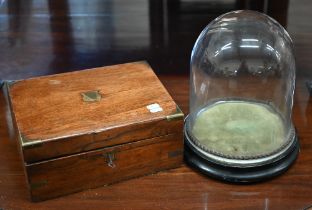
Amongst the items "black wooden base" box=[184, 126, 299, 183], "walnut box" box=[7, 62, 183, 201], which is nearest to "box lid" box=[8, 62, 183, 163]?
"walnut box" box=[7, 62, 183, 201]

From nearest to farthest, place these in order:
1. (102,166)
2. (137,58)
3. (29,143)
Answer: (29,143)
(102,166)
(137,58)

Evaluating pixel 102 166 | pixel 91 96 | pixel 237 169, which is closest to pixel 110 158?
pixel 102 166

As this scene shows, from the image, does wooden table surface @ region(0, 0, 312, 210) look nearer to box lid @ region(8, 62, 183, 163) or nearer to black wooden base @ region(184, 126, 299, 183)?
black wooden base @ region(184, 126, 299, 183)

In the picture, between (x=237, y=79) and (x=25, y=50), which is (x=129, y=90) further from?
→ (x=25, y=50)

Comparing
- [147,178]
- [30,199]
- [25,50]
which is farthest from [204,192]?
[25,50]

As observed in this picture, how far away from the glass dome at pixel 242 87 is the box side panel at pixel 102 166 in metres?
0.08

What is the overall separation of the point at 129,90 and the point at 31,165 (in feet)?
0.89

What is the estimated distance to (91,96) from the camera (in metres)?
1.13

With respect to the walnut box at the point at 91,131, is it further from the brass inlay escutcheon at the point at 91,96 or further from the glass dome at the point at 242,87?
the glass dome at the point at 242,87

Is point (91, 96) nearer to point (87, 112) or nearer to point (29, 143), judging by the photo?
point (87, 112)

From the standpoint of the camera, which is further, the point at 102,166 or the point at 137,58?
the point at 137,58

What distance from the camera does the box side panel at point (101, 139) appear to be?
0.99 meters

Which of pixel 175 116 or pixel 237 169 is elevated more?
pixel 175 116

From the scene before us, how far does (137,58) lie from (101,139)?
746mm
